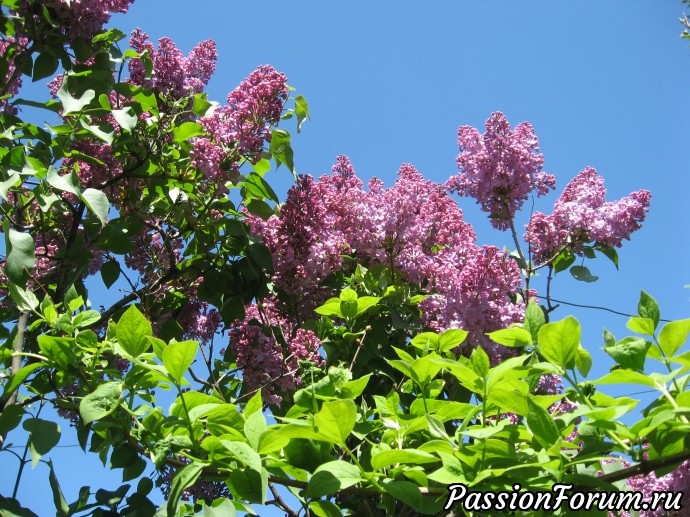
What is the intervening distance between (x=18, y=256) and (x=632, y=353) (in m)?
1.05

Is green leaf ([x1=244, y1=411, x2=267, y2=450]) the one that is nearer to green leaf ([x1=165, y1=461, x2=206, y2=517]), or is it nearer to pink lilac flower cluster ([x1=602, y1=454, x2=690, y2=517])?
green leaf ([x1=165, y1=461, x2=206, y2=517])

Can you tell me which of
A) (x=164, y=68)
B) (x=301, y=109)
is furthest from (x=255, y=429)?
(x=164, y=68)

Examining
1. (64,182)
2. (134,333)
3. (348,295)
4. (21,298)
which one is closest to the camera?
(134,333)

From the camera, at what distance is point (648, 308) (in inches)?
34.8

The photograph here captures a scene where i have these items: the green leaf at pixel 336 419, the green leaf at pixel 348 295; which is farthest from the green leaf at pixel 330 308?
the green leaf at pixel 336 419

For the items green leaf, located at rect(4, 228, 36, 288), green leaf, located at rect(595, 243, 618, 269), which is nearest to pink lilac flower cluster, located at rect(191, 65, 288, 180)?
green leaf, located at rect(4, 228, 36, 288)

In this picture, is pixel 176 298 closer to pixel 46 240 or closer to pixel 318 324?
pixel 46 240

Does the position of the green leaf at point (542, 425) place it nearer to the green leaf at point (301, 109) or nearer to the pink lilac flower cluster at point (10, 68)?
the green leaf at point (301, 109)

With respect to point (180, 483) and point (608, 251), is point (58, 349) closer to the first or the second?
point (180, 483)

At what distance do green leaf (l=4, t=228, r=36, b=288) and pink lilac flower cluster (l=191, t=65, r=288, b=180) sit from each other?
624 mm

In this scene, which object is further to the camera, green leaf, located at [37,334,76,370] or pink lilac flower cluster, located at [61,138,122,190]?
pink lilac flower cluster, located at [61,138,122,190]

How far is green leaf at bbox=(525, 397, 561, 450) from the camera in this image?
2.68 ft

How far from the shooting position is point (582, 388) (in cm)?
90

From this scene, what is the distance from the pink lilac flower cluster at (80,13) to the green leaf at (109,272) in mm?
695
